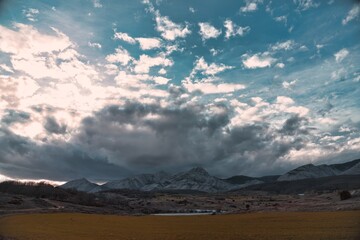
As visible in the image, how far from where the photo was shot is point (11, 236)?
51750mm

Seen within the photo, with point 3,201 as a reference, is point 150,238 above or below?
below

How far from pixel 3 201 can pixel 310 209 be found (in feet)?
367

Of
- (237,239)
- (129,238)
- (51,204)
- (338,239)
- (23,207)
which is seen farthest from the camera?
(51,204)

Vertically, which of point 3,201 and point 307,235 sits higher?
point 3,201

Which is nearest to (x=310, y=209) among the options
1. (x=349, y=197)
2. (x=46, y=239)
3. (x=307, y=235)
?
(x=349, y=197)

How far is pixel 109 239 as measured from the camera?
4928cm

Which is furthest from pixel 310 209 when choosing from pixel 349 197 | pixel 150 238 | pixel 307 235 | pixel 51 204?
pixel 51 204

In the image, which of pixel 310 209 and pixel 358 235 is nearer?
pixel 358 235

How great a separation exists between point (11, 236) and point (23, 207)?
90614 millimetres

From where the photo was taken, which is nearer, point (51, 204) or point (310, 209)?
point (310, 209)

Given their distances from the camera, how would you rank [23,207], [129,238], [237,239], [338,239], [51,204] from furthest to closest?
[51,204] → [23,207] → [129,238] → [237,239] → [338,239]

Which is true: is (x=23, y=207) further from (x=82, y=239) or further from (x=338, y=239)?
(x=338, y=239)

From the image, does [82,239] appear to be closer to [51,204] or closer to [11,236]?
[11,236]

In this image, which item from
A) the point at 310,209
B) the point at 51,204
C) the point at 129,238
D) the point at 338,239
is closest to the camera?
the point at 338,239
